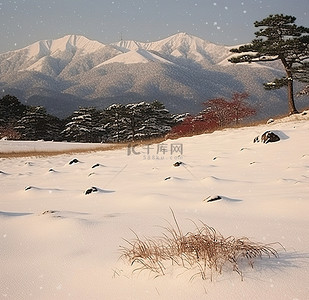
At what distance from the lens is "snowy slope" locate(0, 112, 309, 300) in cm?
173

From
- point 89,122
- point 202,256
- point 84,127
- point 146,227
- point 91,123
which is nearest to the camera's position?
point 202,256

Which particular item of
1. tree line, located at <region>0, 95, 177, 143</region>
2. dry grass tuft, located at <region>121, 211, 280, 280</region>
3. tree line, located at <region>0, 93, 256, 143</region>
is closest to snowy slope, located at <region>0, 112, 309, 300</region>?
dry grass tuft, located at <region>121, 211, 280, 280</region>

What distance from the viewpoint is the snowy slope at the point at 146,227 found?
173cm

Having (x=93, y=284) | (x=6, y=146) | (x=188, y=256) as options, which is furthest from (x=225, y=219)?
(x=6, y=146)

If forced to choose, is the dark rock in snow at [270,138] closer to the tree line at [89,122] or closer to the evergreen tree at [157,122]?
the tree line at [89,122]

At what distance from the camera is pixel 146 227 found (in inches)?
→ 115

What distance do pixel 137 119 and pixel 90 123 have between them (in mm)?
6948

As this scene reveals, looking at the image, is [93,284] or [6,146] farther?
[6,146]

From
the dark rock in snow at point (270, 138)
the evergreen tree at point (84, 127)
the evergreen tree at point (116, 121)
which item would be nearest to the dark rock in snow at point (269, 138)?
the dark rock in snow at point (270, 138)

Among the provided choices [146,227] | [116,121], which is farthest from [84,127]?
[146,227]

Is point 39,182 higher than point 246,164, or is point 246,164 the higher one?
point 246,164

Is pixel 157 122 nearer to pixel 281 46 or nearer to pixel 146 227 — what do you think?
pixel 281 46

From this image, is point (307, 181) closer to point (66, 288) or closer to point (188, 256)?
point (188, 256)

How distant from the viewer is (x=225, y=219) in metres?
3.06
